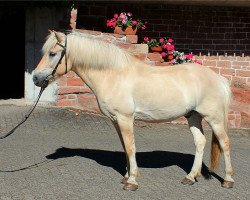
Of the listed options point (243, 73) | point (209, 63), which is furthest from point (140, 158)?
point (243, 73)

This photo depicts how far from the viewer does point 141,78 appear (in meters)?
6.08

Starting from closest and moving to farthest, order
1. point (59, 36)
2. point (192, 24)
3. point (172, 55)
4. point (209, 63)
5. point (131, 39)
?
point (59, 36) < point (131, 39) < point (172, 55) < point (192, 24) < point (209, 63)

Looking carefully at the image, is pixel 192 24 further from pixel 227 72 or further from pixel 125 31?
pixel 125 31

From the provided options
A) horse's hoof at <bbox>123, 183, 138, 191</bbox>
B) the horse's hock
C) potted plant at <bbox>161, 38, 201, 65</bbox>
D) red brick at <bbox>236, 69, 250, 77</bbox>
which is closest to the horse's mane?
horse's hoof at <bbox>123, 183, 138, 191</bbox>

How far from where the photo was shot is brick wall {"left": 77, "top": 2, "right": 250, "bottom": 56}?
38.8 feet

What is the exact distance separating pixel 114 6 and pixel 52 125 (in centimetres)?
372

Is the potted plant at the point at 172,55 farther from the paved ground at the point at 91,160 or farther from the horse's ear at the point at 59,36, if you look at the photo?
the horse's ear at the point at 59,36

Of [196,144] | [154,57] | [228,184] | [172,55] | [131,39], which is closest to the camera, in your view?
[228,184]

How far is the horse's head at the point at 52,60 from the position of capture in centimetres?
590

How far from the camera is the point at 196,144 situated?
662 centimetres

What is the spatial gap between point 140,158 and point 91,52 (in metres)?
2.39

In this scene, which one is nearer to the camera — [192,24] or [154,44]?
[154,44]

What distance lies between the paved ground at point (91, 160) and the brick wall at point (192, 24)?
2592 millimetres

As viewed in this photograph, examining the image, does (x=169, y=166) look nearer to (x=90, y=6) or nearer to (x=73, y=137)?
(x=73, y=137)
